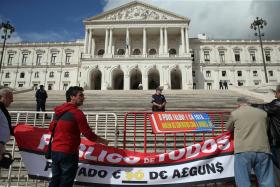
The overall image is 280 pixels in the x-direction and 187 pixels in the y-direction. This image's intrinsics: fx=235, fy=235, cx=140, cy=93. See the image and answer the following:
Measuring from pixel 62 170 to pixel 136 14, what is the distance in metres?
45.7

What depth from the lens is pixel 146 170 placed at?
4098mm

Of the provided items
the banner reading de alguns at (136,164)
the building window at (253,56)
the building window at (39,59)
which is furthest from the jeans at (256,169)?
the building window at (39,59)

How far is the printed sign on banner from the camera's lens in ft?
15.7

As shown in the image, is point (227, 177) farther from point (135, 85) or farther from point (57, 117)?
point (135, 85)

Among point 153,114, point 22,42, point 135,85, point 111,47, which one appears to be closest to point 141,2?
point 111,47

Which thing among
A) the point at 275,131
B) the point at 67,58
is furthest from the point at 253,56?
the point at 275,131

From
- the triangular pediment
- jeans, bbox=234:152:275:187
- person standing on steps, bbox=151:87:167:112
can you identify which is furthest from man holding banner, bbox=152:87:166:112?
the triangular pediment

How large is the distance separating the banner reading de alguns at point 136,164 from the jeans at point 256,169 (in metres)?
0.58

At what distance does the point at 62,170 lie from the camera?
3.39 metres

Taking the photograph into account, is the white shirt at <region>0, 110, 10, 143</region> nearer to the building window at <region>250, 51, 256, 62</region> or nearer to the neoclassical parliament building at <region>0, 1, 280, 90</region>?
the neoclassical parliament building at <region>0, 1, 280, 90</region>

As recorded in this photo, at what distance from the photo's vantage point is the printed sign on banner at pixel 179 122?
15.7 feet

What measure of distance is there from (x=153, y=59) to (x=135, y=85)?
25.1 feet

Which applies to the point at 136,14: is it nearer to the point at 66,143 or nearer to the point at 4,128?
the point at 4,128

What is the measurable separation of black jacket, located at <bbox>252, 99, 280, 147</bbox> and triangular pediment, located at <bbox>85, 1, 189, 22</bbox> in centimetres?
4359
